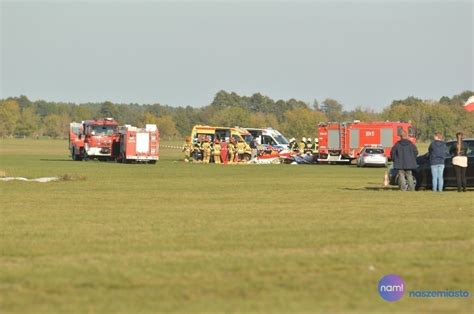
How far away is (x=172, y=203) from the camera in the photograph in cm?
2581

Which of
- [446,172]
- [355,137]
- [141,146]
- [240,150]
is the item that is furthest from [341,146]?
[446,172]

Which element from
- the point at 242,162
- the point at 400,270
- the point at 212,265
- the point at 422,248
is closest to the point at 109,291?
the point at 212,265

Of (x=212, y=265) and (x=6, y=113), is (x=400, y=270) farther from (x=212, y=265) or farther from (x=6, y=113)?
(x=6, y=113)

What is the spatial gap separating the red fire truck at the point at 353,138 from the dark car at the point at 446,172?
35.8 meters

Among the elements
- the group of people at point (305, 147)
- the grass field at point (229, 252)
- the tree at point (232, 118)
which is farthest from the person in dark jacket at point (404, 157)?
the tree at point (232, 118)

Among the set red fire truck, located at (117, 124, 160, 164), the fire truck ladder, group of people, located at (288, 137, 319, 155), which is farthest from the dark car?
group of people, located at (288, 137, 319, 155)

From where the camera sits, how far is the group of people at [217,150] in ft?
217

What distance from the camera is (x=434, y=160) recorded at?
30922 mm

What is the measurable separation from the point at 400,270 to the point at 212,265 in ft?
7.46

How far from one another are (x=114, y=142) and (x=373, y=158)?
16790 mm

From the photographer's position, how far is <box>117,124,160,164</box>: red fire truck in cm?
6425

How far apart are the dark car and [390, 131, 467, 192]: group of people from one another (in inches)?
17.4

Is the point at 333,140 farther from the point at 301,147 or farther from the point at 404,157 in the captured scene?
the point at 404,157

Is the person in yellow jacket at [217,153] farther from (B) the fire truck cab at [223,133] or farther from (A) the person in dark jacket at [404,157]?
(A) the person in dark jacket at [404,157]
